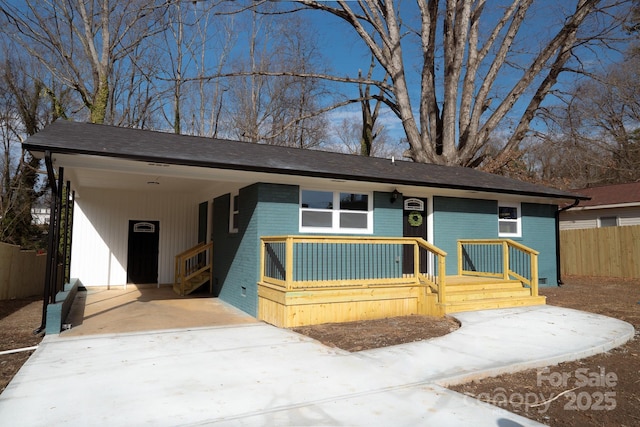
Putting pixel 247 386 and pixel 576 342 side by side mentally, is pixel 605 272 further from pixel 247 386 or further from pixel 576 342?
pixel 247 386

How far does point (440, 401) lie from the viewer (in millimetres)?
4340

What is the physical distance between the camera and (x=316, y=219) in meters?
9.98

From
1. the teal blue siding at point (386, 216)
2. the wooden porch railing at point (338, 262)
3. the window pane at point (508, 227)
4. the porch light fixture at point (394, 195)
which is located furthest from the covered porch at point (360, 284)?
A: the window pane at point (508, 227)

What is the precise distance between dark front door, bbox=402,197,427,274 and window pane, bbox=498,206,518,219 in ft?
9.05

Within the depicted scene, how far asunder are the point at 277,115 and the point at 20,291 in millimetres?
18306

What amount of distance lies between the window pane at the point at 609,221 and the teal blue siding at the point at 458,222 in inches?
438

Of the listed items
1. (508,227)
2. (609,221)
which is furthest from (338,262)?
(609,221)

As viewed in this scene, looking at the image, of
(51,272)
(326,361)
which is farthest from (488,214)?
(51,272)

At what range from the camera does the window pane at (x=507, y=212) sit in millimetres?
12883

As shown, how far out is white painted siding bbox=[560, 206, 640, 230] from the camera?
63.1 feet

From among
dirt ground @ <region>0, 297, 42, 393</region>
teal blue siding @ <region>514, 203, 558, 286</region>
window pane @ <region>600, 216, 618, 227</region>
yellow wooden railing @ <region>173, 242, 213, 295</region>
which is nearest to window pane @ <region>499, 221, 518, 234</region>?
teal blue siding @ <region>514, 203, 558, 286</region>

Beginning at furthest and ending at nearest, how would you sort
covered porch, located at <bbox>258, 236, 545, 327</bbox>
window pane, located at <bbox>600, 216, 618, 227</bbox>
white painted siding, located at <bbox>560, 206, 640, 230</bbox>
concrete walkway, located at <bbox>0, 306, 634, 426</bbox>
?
window pane, located at <bbox>600, 216, 618, 227</bbox> < white painted siding, located at <bbox>560, 206, 640, 230</bbox> < covered porch, located at <bbox>258, 236, 545, 327</bbox> < concrete walkway, located at <bbox>0, 306, 634, 426</bbox>

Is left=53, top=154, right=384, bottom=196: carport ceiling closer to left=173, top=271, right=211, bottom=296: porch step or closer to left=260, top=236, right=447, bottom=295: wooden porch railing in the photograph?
left=260, top=236, right=447, bottom=295: wooden porch railing

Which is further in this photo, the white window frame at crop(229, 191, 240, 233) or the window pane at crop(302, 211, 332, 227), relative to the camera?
the white window frame at crop(229, 191, 240, 233)
